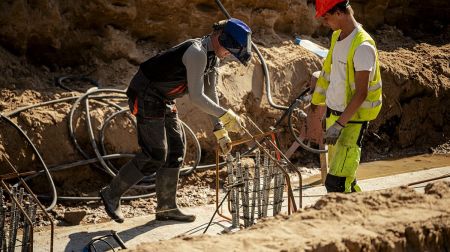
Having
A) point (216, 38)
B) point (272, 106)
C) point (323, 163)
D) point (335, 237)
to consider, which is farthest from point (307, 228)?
point (272, 106)

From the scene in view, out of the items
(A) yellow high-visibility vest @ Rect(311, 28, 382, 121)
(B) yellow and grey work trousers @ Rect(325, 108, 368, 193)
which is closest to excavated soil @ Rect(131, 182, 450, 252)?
(B) yellow and grey work trousers @ Rect(325, 108, 368, 193)

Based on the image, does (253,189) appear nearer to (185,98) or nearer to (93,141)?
(93,141)

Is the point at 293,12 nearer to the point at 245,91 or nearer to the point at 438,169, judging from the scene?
the point at 245,91

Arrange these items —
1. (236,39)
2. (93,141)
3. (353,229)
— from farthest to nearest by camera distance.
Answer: (93,141)
(236,39)
(353,229)

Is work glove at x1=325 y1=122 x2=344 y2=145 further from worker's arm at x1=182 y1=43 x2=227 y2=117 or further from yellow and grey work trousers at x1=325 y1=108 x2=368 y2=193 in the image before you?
worker's arm at x1=182 y1=43 x2=227 y2=117

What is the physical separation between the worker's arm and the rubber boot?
39.6 inches

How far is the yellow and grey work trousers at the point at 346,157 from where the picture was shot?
232 inches

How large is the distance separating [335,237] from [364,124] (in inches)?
66.1

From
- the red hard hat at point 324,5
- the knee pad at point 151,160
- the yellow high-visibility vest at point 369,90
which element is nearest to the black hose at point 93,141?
the knee pad at point 151,160

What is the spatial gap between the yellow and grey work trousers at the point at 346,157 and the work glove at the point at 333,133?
0.13 m

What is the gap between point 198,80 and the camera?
6.30 meters

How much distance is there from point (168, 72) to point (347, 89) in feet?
5.26

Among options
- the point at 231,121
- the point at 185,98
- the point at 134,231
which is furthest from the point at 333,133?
the point at 185,98

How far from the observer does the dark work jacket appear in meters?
6.51
